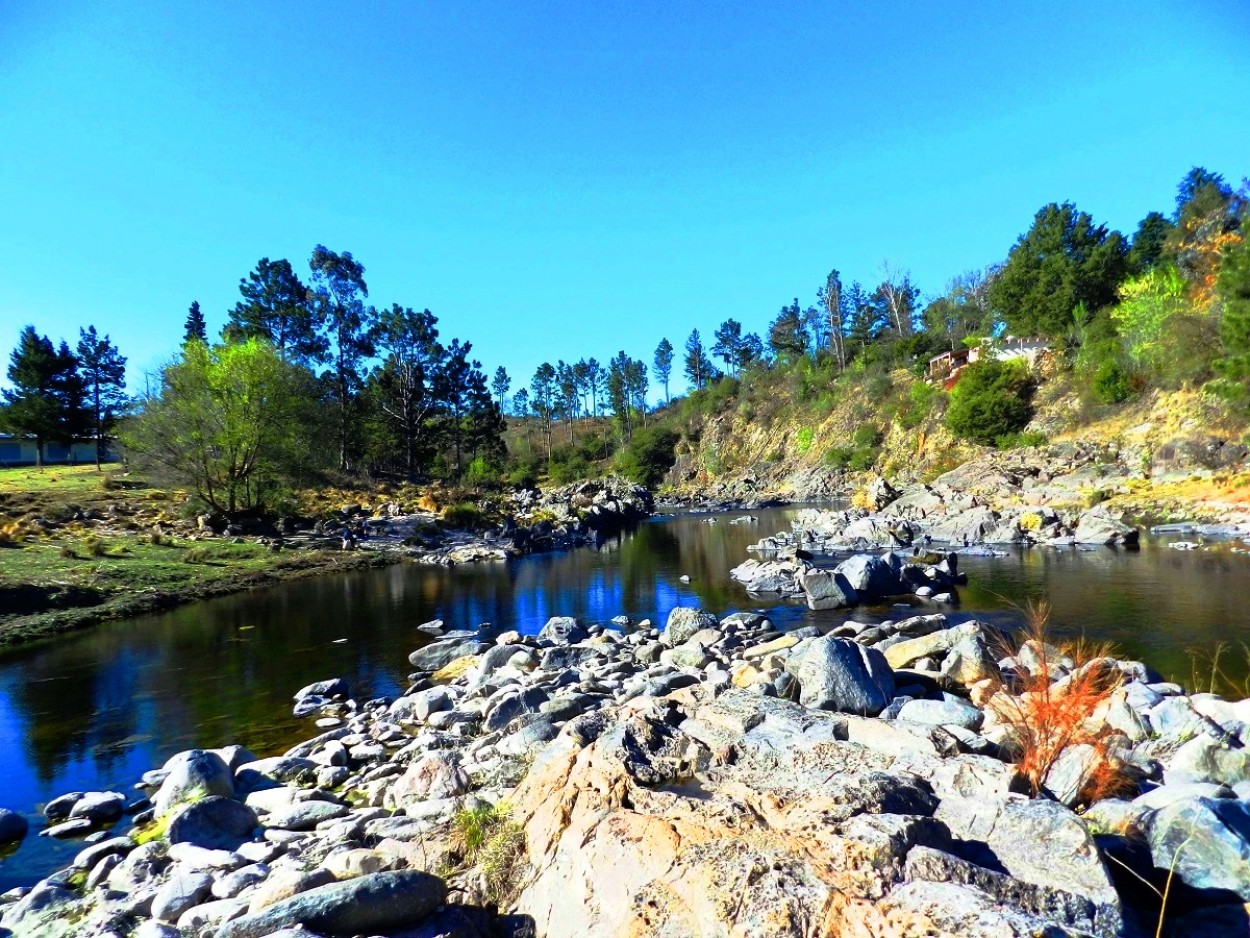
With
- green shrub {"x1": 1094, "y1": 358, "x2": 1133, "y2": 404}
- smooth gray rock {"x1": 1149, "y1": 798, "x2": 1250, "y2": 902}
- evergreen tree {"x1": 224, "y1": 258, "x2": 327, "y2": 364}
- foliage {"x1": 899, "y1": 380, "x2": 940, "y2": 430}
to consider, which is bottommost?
smooth gray rock {"x1": 1149, "y1": 798, "x2": 1250, "y2": 902}

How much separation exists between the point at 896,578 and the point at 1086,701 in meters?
14.8

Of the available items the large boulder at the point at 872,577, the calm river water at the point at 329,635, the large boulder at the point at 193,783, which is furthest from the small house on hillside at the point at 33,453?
the large boulder at the point at 872,577

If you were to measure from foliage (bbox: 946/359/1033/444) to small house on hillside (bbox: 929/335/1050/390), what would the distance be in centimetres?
291

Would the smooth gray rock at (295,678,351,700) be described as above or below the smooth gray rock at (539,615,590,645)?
above

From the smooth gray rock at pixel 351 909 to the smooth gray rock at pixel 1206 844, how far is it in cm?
483

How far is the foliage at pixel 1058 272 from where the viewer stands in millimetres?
53500

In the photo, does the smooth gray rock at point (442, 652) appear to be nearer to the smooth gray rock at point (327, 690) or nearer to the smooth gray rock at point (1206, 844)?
the smooth gray rock at point (327, 690)

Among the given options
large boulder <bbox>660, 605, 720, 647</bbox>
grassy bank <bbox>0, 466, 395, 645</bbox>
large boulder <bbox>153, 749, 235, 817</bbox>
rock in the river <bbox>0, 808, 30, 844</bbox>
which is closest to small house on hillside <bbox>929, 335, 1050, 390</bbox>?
large boulder <bbox>660, 605, 720, 647</bbox>

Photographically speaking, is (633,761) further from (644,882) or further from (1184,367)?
(1184,367)

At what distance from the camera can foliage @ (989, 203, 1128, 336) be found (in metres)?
53.5

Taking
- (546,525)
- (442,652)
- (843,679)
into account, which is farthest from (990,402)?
(843,679)

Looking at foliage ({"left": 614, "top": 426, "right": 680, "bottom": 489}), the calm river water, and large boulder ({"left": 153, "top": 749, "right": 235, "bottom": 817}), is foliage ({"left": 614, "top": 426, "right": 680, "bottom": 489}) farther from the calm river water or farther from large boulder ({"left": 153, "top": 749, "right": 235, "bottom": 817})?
large boulder ({"left": 153, "top": 749, "right": 235, "bottom": 817})

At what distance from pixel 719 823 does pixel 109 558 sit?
100 feet

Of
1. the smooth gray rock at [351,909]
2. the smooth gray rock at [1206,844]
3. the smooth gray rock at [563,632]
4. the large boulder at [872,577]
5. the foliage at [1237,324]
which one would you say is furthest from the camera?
the foliage at [1237,324]
